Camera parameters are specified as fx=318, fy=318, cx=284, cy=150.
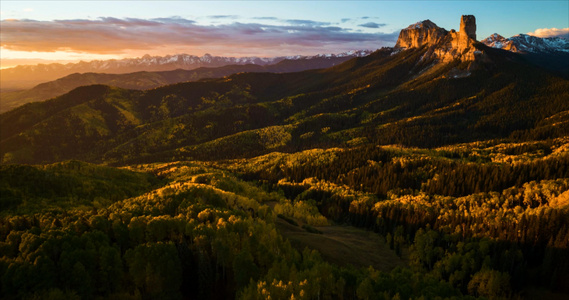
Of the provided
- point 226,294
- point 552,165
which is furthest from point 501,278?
point 552,165

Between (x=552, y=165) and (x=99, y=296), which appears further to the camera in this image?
(x=552, y=165)

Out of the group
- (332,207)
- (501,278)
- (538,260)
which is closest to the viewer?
(501,278)

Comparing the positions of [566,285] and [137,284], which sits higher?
[137,284]

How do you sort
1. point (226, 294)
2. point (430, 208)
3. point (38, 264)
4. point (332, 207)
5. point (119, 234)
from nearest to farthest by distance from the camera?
point (38, 264), point (226, 294), point (119, 234), point (430, 208), point (332, 207)

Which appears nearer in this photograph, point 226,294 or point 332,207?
point 226,294

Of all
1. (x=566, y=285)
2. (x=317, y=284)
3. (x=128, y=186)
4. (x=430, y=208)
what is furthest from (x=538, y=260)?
(x=128, y=186)

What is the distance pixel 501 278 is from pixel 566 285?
19.2 metres

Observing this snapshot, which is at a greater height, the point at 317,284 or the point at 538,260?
the point at 317,284

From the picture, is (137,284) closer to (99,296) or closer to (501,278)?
(99,296)

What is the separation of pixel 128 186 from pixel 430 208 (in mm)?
161169

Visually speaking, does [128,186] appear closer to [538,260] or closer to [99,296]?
[99,296]

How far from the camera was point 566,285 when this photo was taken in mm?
93062

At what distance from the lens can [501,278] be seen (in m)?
92.9

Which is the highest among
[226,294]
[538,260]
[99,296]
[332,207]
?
[99,296]
